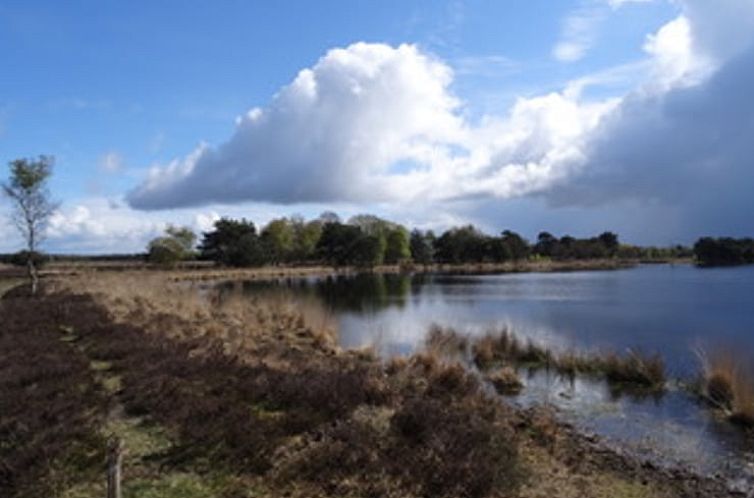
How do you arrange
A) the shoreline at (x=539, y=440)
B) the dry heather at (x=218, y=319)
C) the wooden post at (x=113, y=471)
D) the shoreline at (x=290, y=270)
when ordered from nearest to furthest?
1. the wooden post at (x=113, y=471)
2. the shoreline at (x=539, y=440)
3. the dry heather at (x=218, y=319)
4. the shoreline at (x=290, y=270)

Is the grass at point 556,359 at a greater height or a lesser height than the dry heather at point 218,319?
lesser

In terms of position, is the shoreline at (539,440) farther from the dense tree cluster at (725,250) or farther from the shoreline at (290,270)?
the dense tree cluster at (725,250)

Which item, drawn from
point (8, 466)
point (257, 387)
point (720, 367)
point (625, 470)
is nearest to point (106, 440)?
point (8, 466)

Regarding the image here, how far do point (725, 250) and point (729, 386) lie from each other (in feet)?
463

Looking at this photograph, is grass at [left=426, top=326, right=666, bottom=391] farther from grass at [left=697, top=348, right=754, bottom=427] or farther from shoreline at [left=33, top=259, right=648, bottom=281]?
shoreline at [left=33, top=259, right=648, bottom=281]

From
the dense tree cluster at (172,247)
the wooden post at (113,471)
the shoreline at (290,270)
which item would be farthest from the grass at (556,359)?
the dense tree cluster at (172,247)

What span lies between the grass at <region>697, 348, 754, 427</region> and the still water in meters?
0.39

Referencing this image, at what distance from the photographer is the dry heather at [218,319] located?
59.8 ft

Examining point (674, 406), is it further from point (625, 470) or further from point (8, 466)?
point (8, 466)

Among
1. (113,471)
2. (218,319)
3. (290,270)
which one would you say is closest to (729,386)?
(113,471)

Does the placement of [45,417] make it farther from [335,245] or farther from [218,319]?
[335,245]

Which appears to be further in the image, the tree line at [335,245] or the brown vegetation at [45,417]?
the tree line at [335,245]

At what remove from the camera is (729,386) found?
14141 mm

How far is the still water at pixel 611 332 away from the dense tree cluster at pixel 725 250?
9984 cm
